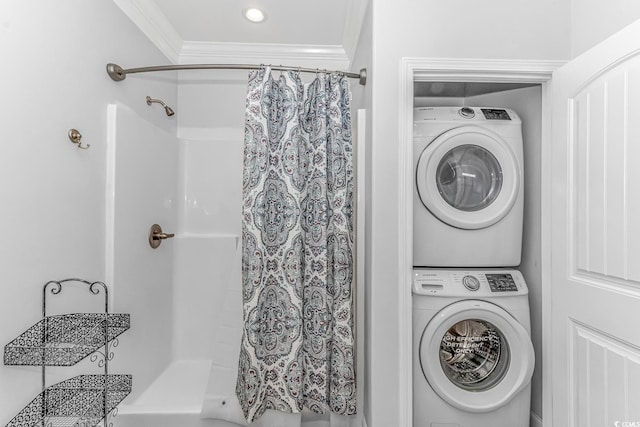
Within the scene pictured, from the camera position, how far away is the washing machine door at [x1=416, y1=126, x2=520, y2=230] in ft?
6.06

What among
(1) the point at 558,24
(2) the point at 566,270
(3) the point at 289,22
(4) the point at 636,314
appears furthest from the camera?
(3) the point at 289,22

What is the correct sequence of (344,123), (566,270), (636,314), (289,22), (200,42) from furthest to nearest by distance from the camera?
(200,42), (289,22), (344,123), (566,270), (636,314)

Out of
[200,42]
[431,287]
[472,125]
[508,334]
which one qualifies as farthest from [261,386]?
[200,42]

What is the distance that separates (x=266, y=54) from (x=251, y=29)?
10.0 inches

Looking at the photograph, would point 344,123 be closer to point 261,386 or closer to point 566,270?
point 566,270

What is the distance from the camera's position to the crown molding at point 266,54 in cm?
250

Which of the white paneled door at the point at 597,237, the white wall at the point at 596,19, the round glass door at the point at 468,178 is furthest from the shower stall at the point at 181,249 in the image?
the white wall at the point at 596,19

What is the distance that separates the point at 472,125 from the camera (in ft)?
6.17

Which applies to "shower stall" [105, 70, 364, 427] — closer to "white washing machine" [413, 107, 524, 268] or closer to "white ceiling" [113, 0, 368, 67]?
"white ceiling" [113, 0, 368, 67]

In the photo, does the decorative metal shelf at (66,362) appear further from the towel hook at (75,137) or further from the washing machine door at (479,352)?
the washing machine door at (479,352)

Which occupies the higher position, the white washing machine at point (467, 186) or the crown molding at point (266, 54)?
the crown molding at point (266, 54)

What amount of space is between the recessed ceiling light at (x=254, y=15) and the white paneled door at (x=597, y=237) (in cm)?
161

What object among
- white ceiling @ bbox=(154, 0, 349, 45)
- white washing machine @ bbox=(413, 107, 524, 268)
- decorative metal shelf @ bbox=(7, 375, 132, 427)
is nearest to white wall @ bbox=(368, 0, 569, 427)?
white washing machine @ bbox=(413, 107, 524, 268)

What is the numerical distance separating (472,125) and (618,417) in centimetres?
136
